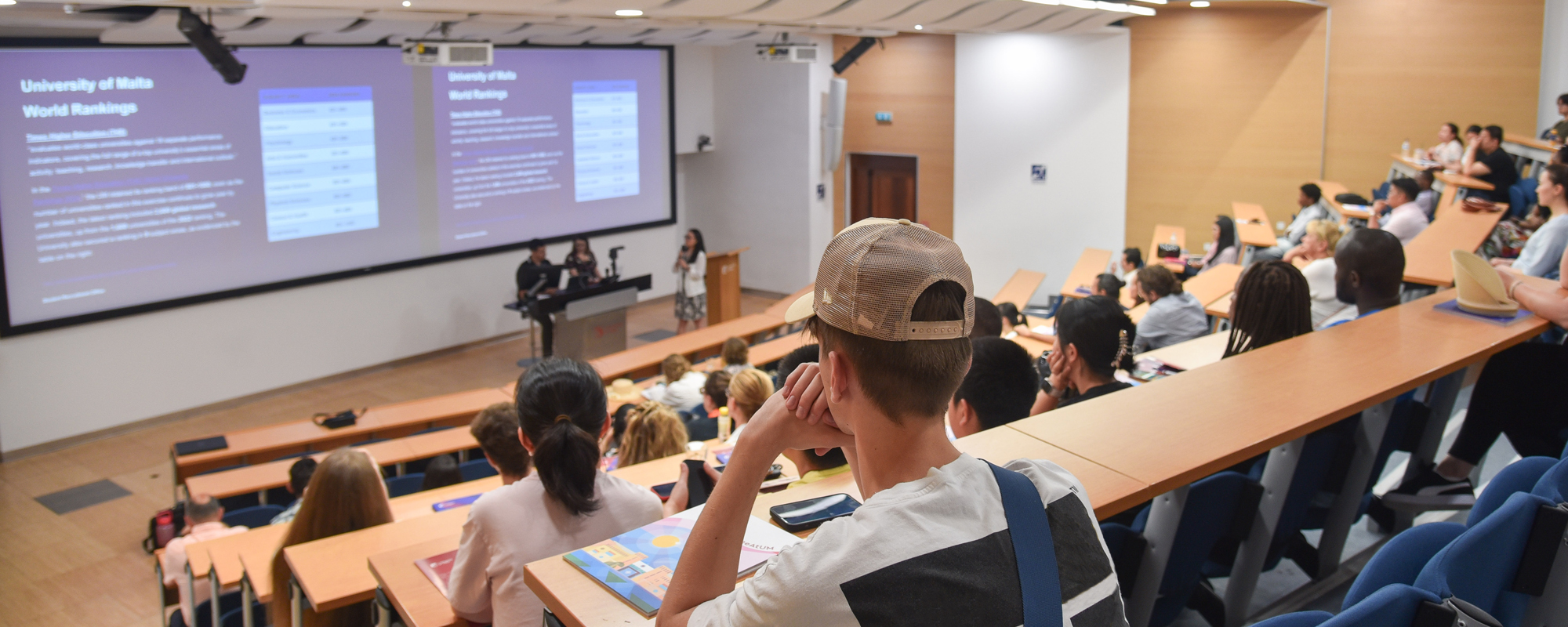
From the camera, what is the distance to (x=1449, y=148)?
387 inches

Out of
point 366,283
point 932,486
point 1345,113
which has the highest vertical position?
point 1345,113

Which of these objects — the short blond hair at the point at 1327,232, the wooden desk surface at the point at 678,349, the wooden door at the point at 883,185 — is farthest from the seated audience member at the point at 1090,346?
the wooden door at the point at 883,185

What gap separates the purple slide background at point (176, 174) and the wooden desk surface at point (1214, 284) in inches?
310

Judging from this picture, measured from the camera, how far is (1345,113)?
10.9 meters

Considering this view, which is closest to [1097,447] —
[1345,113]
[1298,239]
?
[1298,239]

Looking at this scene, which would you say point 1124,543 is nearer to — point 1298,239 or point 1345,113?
point 1298,239

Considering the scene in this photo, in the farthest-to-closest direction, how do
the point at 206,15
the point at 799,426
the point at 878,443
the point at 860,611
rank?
the point at 206,15 < the point at 799,426 < the point at 878,443 < the point at 860,611

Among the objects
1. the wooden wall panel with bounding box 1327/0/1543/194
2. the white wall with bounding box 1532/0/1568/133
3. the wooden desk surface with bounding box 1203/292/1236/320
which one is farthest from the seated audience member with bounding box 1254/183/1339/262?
the wooden desk surface with bounding box 1203/292/1236/320

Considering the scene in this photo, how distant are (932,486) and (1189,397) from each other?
1.68 m

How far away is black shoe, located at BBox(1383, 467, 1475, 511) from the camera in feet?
10.3

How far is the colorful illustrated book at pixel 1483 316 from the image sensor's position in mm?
3291

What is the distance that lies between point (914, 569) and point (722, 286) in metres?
11.4

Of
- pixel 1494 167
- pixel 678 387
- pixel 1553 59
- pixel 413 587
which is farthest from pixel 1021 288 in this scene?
pixel 413 587

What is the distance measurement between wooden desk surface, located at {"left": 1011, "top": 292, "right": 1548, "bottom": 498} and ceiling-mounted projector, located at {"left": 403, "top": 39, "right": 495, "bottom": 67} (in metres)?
7.48
